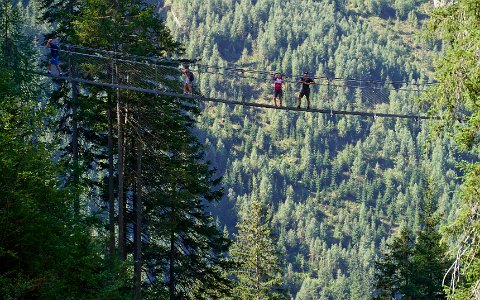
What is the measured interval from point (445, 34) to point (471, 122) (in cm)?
118

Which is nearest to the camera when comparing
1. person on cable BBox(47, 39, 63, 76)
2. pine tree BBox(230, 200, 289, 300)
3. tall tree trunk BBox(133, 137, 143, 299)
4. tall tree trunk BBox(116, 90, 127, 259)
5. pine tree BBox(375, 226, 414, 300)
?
person on cable BBox(47, 39, 63, 76)

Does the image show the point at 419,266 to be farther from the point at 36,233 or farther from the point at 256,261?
the point at 36,233

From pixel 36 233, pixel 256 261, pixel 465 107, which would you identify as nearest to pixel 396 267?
pixel 256 261

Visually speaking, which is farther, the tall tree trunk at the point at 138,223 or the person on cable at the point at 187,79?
the tall tree trunk at the point at 138,223

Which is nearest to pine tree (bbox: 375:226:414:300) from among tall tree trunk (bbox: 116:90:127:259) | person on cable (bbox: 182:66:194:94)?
tall tree trunk (bbox: 116:90:127:259)

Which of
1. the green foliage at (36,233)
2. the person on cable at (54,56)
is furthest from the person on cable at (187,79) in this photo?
the green foliage at (36,233)

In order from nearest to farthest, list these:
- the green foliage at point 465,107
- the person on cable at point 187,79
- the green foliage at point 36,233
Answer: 1. the green foliage at point 465,107
2. the green foliage at point 36,233
3. the person on cable at point 187,79

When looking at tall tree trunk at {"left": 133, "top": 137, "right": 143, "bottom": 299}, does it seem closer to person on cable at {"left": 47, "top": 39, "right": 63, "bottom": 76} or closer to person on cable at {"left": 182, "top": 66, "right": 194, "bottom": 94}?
person on cable at {"left": 182, "top": 66, "right": 194, "bottom": 94}

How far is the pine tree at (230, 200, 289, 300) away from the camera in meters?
36.2

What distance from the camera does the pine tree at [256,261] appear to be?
3625 centimetres

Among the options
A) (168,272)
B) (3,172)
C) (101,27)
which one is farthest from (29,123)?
(168,272)

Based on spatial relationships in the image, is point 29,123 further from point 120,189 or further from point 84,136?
point 84,136

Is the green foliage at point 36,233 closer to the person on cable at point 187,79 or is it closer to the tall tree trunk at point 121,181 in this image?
the tall tree trunk at point 121,181

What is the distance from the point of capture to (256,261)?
36.6 metres
